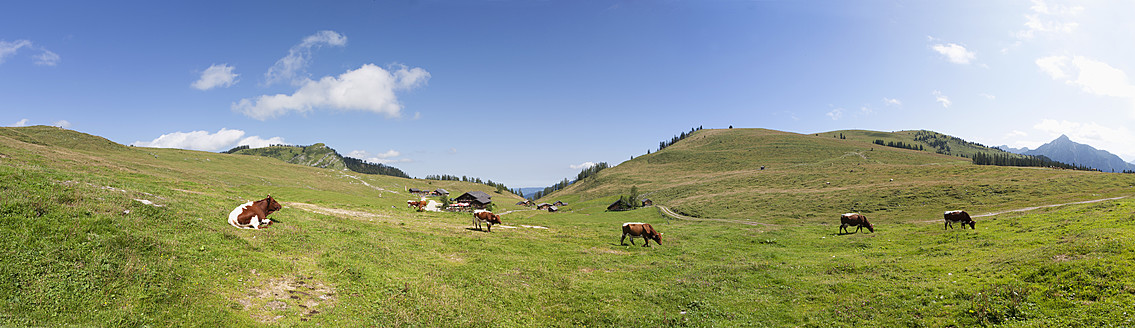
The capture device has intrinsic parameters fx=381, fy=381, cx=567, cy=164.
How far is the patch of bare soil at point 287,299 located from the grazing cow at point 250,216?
24.7ft

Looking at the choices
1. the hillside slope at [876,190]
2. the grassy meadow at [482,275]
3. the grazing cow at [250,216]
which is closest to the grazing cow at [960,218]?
the grassy meadow at [482,275]

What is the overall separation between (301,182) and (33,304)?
319 ft

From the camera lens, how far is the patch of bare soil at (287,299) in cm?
997

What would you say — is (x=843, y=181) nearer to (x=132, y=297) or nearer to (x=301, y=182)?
(x=132, y=297)

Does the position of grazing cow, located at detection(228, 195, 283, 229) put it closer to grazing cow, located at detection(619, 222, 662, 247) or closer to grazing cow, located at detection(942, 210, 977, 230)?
grazing cow, located at detection(619, 222, 662, 247)

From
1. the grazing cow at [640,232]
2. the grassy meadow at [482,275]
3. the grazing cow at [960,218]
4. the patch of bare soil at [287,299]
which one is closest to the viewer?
the grassy meadow at [482,275]

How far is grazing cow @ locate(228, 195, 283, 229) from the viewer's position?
686 inches

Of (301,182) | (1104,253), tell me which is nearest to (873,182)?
(1104,253)

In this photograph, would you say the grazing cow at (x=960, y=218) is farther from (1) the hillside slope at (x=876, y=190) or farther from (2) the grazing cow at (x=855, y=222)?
(1) the hillside slope at (x=876, y=190)

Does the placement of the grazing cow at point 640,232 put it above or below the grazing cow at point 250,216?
below

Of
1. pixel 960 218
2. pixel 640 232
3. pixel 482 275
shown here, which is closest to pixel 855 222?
A: pixel 960 218

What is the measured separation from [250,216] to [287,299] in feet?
32.5

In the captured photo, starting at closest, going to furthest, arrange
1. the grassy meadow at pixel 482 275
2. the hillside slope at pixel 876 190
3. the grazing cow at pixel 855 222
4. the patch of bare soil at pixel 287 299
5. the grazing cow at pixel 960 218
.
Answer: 1. the grassy meadow at pixel 482 275
2. the patch of bare soil at pixel 287 299
3. the grazing cow at pixel 960 218
4. the grazing cow at pixel 855 222
5. the hillside slope at pixel 876 190

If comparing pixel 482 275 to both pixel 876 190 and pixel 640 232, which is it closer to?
pixel 640 232
